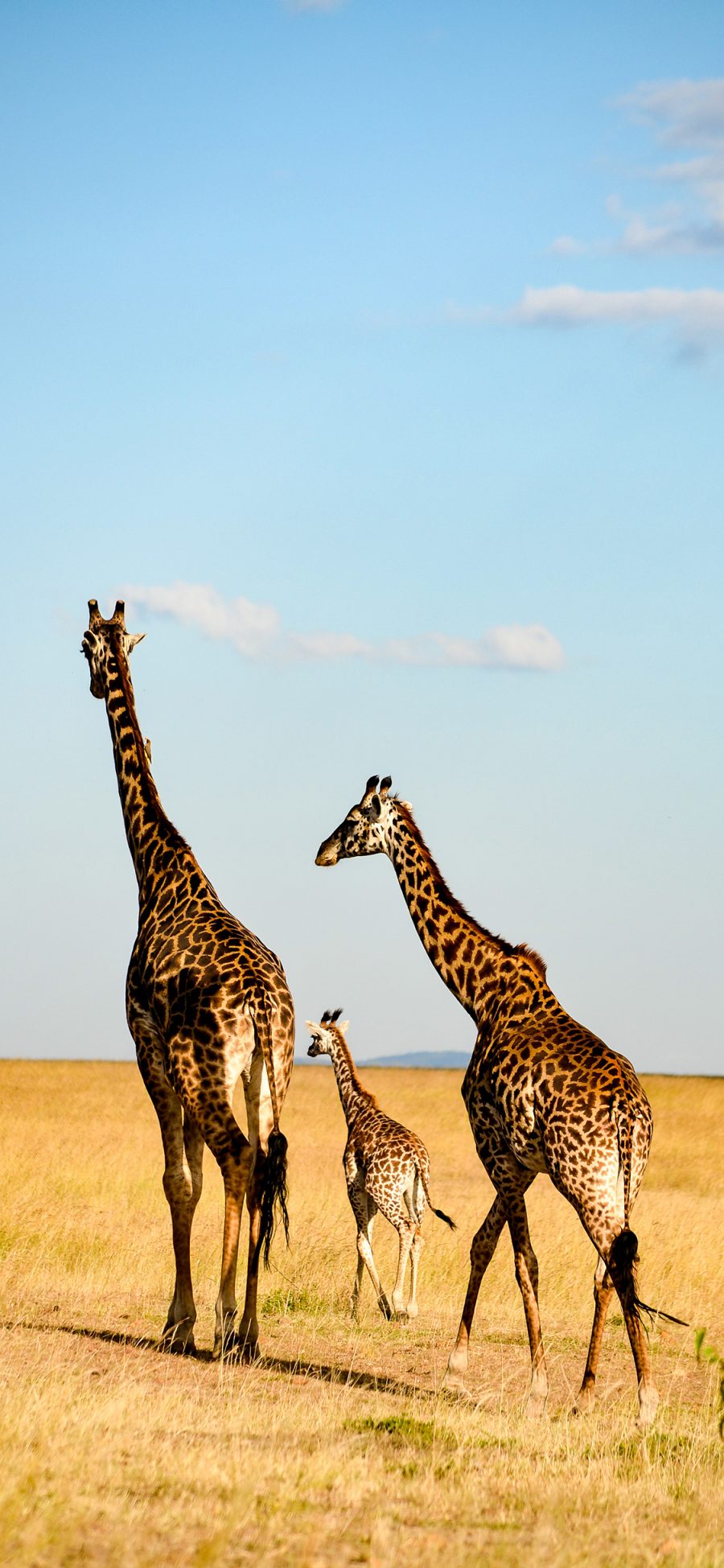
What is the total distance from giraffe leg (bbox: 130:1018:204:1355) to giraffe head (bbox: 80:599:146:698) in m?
3.52

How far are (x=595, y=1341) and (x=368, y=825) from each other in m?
4.41

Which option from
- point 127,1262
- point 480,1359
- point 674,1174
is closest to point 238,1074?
point 480,1359

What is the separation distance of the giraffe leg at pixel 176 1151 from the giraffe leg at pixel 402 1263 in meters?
2.98

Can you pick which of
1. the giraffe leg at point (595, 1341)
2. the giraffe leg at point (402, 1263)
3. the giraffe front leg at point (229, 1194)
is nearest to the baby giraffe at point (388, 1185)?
the giraffe leg at point (402, 1263)

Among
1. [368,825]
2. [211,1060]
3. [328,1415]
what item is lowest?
[328,1415]

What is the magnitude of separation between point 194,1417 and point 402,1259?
639 centimetres

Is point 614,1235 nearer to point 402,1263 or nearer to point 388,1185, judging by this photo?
point 402,1263

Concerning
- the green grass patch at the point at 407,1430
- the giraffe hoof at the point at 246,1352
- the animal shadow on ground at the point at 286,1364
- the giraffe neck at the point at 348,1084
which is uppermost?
the giraffe neck at the point at 348,1084

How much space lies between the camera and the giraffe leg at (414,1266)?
1427cm

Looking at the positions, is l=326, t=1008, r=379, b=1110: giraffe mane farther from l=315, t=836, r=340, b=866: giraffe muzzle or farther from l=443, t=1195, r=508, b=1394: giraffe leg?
l=443, t=1195, r=508, b=1394: giraffe leg

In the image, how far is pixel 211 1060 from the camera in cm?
1114

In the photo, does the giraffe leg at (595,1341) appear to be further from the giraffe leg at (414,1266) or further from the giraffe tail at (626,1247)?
the giraffe leg at (414,1266)

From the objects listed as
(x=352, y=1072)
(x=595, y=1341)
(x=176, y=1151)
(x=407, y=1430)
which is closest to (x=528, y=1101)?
(x=595, y=1341)

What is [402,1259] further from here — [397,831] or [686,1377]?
[397,831]
